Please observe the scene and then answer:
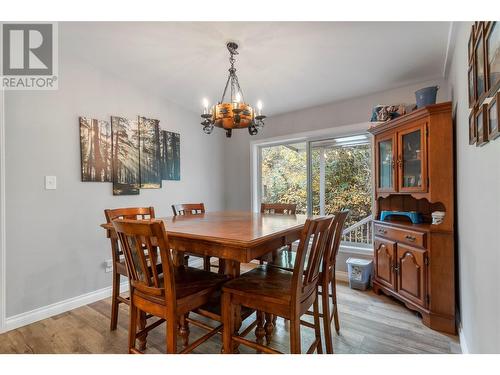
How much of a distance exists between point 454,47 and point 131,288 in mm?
2916

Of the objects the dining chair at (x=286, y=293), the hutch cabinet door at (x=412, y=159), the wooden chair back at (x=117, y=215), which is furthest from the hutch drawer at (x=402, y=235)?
the wooden chair back at (x=117, y=215)

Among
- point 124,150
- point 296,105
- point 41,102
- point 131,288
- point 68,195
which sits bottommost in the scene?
point 131,288

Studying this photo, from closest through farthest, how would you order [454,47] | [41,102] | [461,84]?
[461,84] < [454,47] < [41,102]

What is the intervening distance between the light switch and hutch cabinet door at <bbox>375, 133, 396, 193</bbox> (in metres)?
3.18

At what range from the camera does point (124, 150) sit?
111 inches

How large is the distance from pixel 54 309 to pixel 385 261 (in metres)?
3.14

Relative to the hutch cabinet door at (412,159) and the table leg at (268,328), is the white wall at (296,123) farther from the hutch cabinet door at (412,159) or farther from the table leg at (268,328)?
the table leg at (268,328)

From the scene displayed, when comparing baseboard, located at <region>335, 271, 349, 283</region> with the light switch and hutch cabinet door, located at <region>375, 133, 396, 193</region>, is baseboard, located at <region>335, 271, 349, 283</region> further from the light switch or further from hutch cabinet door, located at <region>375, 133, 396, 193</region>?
the light switch

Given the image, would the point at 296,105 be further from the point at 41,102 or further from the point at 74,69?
the point at 41,102

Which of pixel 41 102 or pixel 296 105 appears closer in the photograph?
pixel 41 102

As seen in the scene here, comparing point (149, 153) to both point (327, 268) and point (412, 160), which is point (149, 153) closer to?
point (327, 268)

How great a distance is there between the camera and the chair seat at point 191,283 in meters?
1.36

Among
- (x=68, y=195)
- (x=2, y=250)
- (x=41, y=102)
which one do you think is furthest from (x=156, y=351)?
(x=41, y=102)

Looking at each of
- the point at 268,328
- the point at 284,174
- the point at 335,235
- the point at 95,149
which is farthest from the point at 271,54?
the point at 268,328
